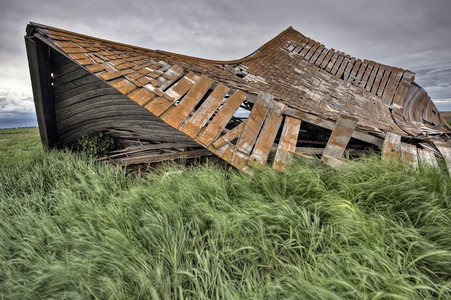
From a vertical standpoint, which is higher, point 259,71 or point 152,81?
point 259,71

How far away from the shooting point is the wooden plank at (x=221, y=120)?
343cm

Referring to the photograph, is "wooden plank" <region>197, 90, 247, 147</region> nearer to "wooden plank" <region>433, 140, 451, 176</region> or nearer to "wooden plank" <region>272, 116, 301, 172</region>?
"wooden plank" <region>272, 116, 301, 172</region>

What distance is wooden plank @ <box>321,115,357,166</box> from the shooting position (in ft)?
10.6

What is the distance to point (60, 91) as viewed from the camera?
5730mm

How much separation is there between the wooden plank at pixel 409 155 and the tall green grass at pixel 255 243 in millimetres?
304

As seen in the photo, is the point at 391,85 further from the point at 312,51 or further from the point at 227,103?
the point at 227,103

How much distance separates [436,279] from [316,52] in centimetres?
1092

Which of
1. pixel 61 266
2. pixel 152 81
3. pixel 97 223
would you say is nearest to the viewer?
pixel 61 266

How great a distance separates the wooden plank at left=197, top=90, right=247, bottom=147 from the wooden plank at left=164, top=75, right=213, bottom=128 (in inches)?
17.8

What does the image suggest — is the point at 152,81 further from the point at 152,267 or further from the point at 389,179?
the point at 389,179

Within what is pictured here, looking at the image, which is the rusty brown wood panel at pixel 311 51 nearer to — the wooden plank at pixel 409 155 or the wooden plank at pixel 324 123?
the wooden plank at pixel 324 123

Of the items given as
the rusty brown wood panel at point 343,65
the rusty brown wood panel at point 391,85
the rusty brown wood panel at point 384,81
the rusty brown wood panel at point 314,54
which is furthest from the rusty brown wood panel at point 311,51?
the rusty brown wood panel at point 391,85

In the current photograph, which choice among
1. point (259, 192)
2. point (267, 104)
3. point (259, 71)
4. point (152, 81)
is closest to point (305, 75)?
point (259, 71)

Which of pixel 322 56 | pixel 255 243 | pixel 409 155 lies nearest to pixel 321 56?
pixel 322 56
